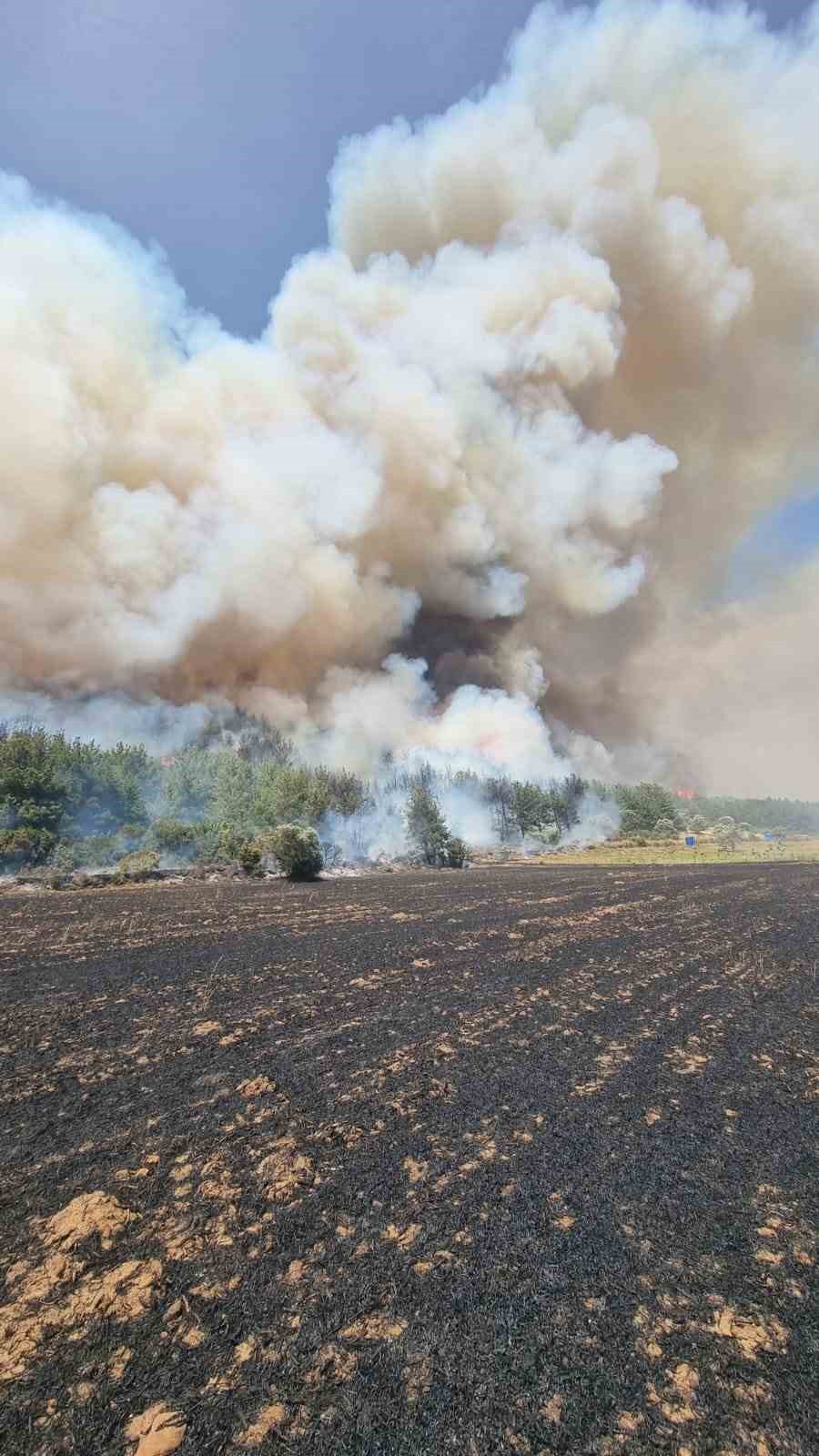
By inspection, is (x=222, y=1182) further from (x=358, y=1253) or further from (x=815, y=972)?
(x=815, y=972)

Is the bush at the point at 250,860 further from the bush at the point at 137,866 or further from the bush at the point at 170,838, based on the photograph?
the bush at the point at 170,838

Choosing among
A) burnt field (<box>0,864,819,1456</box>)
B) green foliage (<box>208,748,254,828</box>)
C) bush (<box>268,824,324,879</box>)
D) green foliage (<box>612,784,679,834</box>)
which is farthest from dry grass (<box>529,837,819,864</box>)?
burnt field (<box>0,864,819,1456</box>)

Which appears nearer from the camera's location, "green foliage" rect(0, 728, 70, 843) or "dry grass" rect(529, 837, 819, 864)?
"green foliage" rect(0, 728, 70, 843)

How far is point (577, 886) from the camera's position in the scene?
35969mm

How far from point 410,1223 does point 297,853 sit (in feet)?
139

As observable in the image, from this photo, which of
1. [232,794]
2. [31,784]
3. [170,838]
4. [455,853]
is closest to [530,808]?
[455,853]

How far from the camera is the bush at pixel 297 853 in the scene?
1786 inches

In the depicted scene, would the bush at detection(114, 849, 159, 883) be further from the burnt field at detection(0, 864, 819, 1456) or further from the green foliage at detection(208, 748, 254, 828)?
the burnt field at detection(0, 864, 819, 1456)

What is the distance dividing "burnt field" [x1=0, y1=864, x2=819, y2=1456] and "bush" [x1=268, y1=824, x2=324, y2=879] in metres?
34.6

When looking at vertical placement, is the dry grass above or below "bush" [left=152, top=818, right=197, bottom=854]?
below

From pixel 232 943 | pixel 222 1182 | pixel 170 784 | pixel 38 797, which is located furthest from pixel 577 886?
pixel 170 784

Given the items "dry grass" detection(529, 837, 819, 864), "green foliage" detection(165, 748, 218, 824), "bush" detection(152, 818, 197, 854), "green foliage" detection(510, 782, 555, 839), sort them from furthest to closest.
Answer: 1. "green foliage" detection(510, 782, 555, 839)
2. "green foliage" detection(165, 748, 218, 824)
3. "dry grass" detection(529, 837, 819, 864)
4. "bush" detection(152, 818, 197, 854)

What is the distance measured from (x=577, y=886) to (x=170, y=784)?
228ft

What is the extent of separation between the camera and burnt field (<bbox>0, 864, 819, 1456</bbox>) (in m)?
3.02
